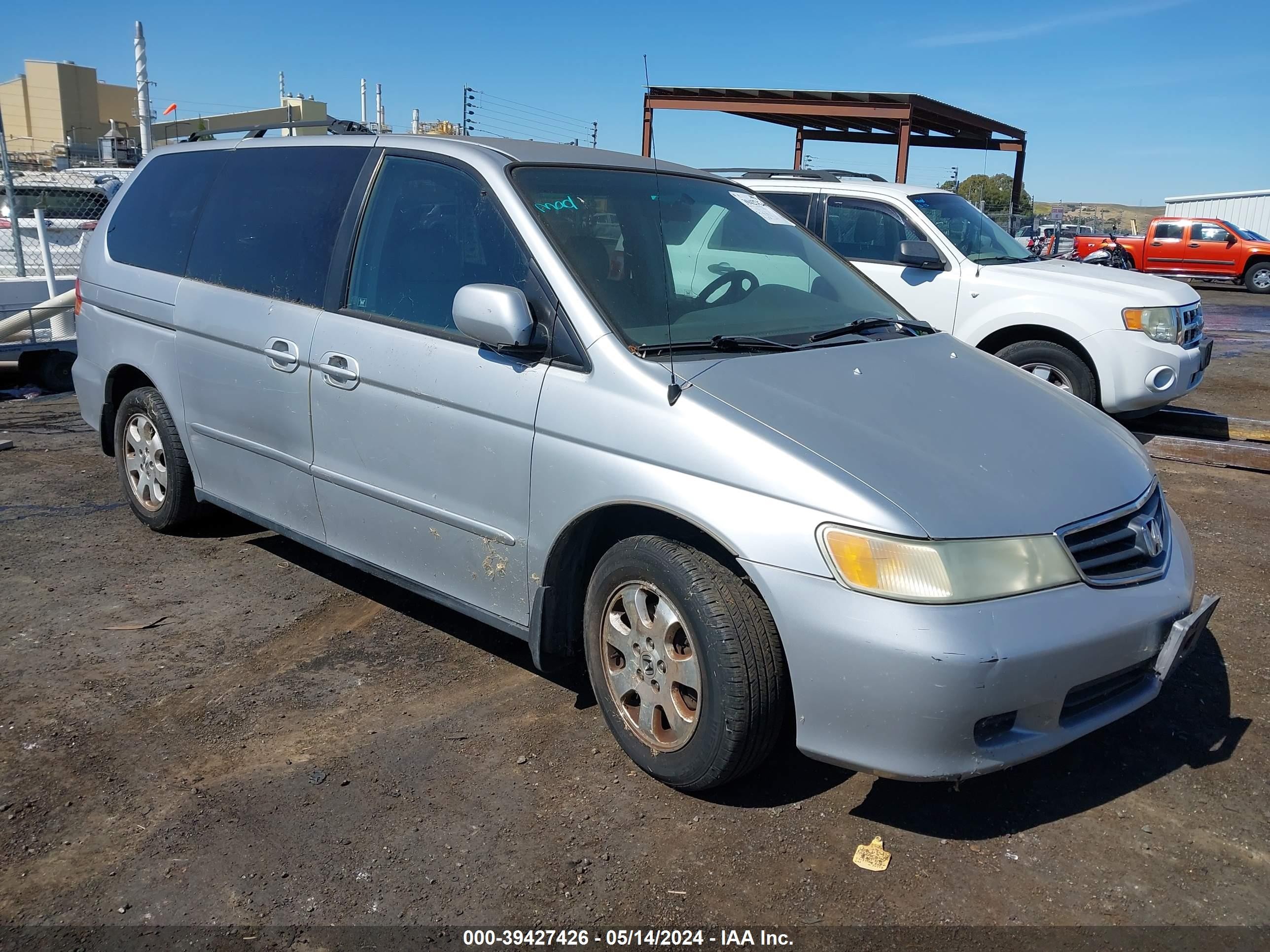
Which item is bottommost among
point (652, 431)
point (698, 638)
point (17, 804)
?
point (17, 804)

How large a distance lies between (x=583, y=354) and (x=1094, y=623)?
1.60 meters

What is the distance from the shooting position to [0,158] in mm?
10016

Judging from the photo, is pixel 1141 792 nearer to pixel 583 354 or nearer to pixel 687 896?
pixel 687 896

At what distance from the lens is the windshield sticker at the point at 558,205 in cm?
347

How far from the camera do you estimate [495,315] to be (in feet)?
10.3

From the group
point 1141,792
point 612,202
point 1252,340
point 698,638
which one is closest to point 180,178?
point 612,202

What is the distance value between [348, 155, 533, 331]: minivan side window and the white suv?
3.94m

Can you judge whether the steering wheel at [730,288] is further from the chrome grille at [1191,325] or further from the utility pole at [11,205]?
the utility pole at [11,205]

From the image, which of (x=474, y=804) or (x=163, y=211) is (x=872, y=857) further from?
(x=163, y=211)

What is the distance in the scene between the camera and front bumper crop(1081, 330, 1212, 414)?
697cm

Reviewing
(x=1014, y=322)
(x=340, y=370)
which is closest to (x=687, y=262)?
(x=340, y=370)

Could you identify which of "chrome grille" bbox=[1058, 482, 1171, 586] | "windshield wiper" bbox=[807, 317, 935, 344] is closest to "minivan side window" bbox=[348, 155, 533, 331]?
"windshield wiper" bbox=[807, 317, 935, 344]

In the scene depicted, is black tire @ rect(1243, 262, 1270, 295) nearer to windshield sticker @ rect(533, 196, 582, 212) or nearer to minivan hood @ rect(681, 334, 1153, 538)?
minivan hood @ rect(681, 334, 1153, 538)

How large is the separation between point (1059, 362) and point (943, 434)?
478 centimetres
